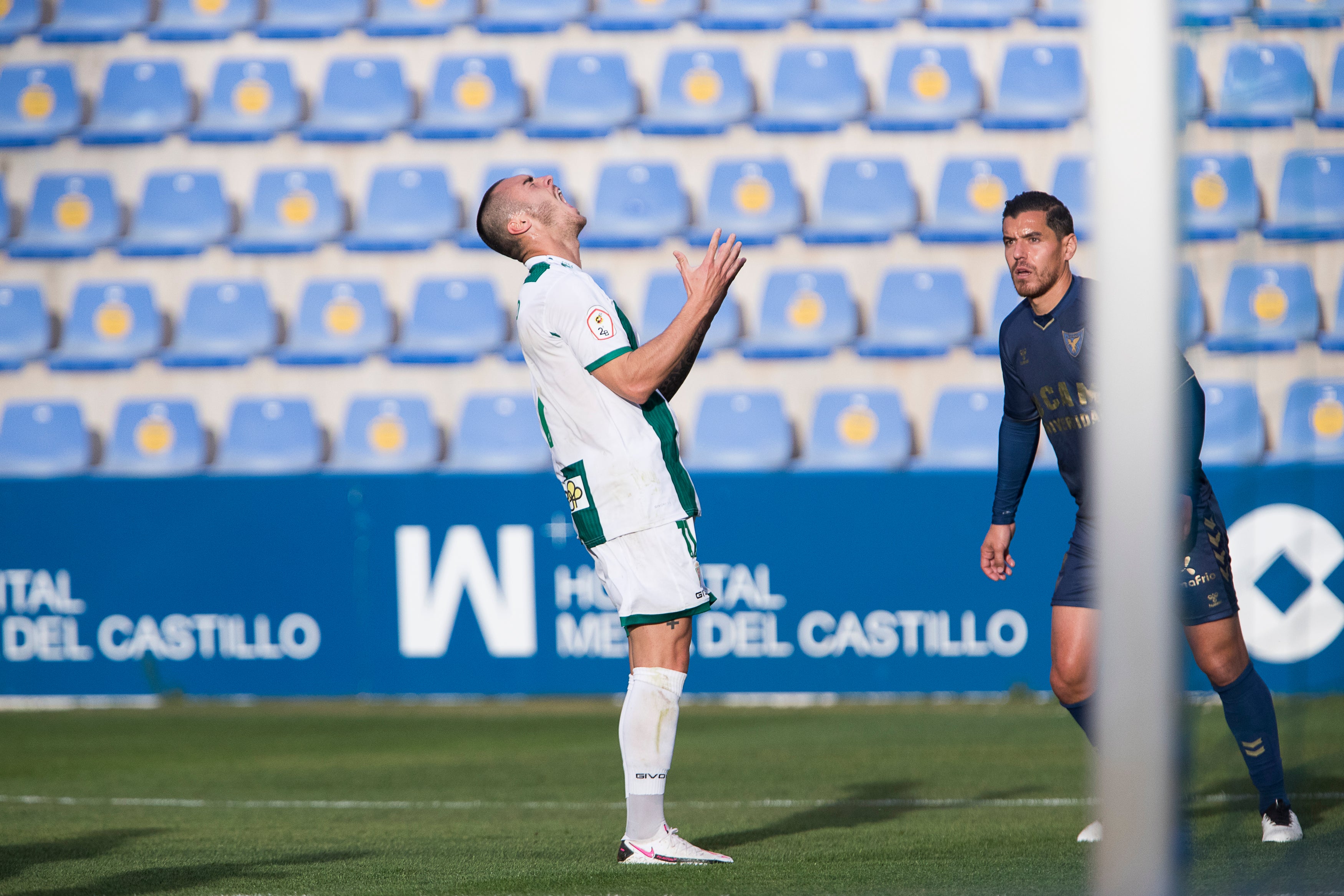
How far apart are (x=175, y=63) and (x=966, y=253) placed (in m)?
5.46

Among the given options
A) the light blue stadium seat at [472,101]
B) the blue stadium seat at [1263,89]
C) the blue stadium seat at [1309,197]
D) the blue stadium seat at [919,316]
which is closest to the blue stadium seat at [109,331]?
the light blue stadium seat at [472,101]

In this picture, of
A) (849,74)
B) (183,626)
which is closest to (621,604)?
(183,626)

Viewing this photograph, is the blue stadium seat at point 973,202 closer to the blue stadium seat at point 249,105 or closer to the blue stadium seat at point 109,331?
the blue stadium seat at point 249,105

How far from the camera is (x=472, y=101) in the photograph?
9844 millimetres

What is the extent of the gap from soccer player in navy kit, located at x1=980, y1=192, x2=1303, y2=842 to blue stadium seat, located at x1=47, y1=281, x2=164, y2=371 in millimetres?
6715

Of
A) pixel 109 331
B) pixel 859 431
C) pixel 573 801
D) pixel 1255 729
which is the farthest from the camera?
pixel 109 331

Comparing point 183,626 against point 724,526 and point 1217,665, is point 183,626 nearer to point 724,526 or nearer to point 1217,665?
point 724,526

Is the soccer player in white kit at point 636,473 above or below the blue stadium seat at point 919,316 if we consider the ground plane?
below

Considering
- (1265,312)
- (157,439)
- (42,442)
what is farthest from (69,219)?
(1265,312)

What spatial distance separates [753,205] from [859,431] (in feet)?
5.42

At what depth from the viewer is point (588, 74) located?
387 inches

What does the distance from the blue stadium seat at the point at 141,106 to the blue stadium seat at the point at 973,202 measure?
5028 millimetres

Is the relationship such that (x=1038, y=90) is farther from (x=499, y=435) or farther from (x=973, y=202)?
(x=499, y=435)

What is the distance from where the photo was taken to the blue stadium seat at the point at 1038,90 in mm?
9391
